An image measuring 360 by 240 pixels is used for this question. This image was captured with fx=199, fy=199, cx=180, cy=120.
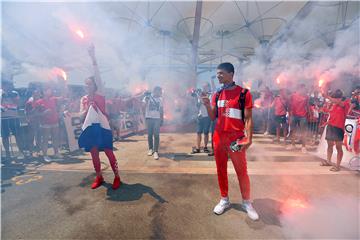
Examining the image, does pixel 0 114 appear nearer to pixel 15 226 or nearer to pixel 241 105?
pixel 15 226

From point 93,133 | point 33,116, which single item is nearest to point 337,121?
point 93,133

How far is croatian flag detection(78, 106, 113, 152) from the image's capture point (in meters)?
3.50

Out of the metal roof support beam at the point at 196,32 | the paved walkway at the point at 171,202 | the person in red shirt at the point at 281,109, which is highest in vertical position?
the metal roof support beam at the point at 196,32

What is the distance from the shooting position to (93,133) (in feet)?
11.5

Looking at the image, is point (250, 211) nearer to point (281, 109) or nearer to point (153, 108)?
point (153, 108)

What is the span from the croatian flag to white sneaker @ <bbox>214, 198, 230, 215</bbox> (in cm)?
212

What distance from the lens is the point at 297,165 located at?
4.93 metres

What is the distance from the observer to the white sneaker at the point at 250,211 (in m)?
2.63

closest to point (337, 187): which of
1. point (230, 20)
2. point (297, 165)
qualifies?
point (297, 165)

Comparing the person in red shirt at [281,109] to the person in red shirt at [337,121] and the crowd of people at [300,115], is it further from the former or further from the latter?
the person in red shirt at [337,121]

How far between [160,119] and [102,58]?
6.91 metres

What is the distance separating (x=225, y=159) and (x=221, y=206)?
0.68 meters

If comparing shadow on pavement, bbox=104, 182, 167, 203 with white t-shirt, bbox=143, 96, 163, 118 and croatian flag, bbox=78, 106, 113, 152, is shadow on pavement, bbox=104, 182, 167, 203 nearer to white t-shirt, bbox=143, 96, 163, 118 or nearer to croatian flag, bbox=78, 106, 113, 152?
croatian flag, bbox=78, 106, 113, 152

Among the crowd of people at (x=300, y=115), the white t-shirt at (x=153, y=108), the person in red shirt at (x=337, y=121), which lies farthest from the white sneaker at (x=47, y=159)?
the person in red shirt at (x=337, y=121)
